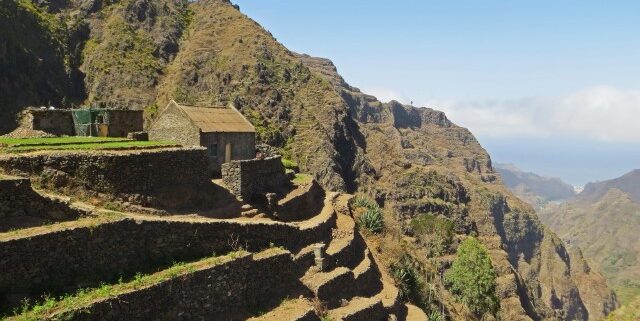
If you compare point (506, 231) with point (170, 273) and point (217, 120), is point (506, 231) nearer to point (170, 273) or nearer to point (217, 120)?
point (217, 120)

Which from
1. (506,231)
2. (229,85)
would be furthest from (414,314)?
(506,231)

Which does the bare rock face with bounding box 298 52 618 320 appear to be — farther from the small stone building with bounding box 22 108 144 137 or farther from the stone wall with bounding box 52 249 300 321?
the stone wall with bounding box 52 249 300 321

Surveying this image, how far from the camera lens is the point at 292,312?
18.1 meters

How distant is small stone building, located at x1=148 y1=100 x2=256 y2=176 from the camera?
1174 inches

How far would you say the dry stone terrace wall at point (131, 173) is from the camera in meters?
17.0

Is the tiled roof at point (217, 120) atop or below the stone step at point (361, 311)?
atop

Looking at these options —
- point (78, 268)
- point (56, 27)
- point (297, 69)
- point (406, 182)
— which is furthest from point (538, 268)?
point (78, 268)

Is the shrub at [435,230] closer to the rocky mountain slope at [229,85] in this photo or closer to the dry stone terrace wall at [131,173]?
the rocky mountain slope at [229,85]

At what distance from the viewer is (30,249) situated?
13562 mm

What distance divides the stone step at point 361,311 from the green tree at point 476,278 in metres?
15.2

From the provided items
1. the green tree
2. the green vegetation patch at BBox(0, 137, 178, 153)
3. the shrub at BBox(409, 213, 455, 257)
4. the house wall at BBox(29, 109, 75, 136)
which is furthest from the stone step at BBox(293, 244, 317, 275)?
the shrub at BBox(409, 213, 455, 257)

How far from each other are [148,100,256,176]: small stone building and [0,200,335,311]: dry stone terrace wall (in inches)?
440

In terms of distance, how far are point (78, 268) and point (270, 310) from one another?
628cm

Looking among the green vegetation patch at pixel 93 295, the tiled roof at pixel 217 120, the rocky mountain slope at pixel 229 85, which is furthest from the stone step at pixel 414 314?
the rocky mountain slope at pixel 229 85
